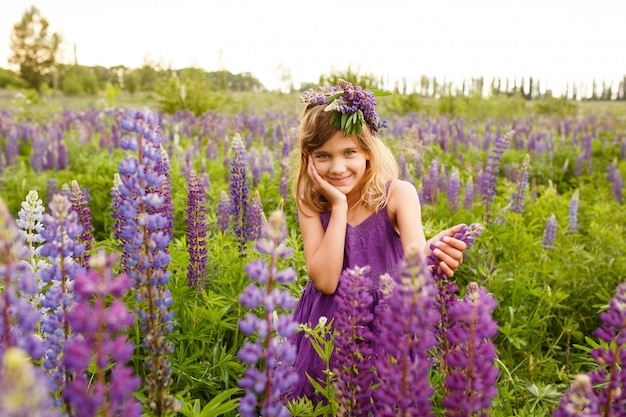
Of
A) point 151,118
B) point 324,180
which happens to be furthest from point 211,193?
point 151,118

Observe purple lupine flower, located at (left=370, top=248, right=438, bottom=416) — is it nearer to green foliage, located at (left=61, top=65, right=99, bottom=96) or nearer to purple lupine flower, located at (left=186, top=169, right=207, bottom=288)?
purple lupine flower, located at (left=186, top=169, right=207, bottom=288)

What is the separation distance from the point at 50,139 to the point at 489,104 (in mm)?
11704

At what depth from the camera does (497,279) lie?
133 inches

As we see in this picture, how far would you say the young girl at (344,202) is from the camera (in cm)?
250

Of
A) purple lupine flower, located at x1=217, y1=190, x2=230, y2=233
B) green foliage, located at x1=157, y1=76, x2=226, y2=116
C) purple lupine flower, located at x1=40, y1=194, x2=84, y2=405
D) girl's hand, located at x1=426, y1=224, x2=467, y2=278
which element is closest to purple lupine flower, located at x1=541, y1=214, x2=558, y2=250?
girl's hand, located at x1=426, y1=224, x2=467, y2=278

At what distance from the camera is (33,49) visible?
168 feet

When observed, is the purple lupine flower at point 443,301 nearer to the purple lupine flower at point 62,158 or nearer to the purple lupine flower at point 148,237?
the purple lupine flower at point 148,237

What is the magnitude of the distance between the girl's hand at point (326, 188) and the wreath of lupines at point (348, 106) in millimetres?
252

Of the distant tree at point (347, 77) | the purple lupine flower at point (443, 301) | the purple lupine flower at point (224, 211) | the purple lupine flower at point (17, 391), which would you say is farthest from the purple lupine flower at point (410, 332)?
the distant tree at point (347, 77)

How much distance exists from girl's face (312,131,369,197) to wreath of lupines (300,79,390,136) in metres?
0.06

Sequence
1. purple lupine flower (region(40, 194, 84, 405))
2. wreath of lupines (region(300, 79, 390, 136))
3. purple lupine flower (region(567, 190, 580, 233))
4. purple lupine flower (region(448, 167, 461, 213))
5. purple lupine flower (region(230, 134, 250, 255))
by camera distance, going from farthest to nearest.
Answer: purple lupine flower (region(448, 167, 461, 213)), purple lupine flower (region(567, 190, 580, 233)), purple lupine flower (region(230, 134, 250, 255)), wreath of lupines (region(300, 79, 390, 136)), purple lupine flower (region(40, 194, 84, 405))

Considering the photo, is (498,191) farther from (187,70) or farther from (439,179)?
(187,70)

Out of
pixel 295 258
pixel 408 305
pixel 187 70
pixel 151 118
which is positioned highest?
pixel 187 70

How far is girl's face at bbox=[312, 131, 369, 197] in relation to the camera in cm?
265
